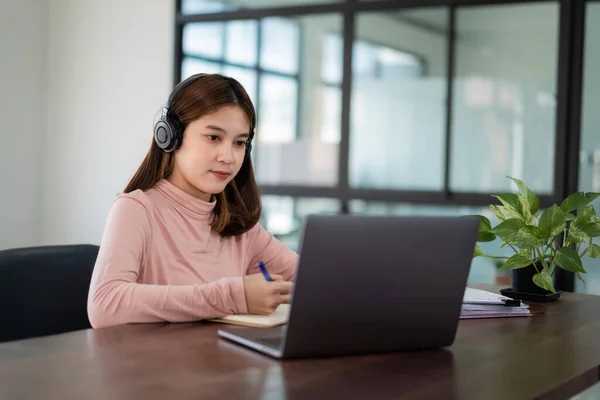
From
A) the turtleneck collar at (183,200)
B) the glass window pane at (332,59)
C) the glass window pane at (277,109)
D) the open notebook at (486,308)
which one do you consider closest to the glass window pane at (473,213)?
the glass window pane at (277,109)

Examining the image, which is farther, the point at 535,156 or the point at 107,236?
the point at 535,156

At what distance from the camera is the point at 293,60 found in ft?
14.4

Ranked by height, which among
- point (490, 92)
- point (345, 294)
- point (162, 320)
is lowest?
point (162, 320)

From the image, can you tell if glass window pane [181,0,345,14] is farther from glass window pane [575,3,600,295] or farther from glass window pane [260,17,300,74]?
glass window pane [575,3,600,295]

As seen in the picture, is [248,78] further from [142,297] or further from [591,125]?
[142,297]

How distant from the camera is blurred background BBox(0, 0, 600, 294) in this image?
3.78m

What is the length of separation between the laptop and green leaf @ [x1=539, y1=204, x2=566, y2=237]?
64cm

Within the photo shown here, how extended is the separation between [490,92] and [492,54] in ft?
0.59

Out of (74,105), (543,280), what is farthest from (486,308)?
(74,105)

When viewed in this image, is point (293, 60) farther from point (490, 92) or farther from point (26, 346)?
point (26, 346)

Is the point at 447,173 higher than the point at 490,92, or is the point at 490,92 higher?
the point at 490,92

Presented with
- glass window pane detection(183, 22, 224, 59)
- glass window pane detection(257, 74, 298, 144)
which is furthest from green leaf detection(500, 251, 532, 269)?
glass window pane detection(183, 22, 224, 59)

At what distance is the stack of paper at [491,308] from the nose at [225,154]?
1.96 ft

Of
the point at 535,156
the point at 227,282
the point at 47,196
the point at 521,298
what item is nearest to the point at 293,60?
the point at 535,156
